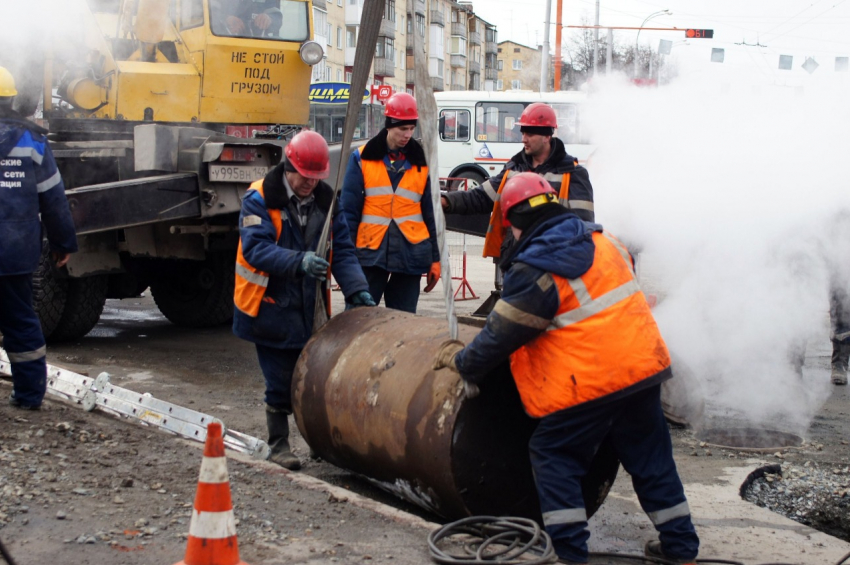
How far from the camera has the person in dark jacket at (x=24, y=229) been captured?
515 cm

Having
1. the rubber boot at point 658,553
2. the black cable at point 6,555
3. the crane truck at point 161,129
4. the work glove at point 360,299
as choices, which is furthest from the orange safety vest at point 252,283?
the crane truck at point 161,129

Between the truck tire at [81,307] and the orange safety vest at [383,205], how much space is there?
10.5ft

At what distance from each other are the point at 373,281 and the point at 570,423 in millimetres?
2362

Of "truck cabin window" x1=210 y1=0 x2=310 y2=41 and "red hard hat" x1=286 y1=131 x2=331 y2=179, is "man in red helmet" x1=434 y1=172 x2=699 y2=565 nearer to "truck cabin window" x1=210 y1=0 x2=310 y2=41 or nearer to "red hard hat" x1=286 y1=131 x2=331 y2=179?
"red hard hat" x1=286 y1=131 x2=331 y2=179

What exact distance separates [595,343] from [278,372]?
195 centimetres

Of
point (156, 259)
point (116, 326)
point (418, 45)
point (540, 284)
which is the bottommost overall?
point (116, 326)

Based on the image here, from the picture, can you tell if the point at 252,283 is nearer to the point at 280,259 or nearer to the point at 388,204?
the point at 280,259

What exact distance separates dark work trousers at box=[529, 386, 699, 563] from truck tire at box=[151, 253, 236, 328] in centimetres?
541

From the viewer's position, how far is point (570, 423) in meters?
3.67

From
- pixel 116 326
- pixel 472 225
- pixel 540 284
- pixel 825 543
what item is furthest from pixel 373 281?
pixel 116 326

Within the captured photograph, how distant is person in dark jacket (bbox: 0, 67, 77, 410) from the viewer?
16.9ft

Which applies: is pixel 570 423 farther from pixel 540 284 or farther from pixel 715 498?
pixel 715 498

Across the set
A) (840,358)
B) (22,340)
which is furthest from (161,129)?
(840,358)

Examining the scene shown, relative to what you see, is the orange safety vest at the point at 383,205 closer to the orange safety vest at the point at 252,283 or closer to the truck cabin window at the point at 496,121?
the orange safety vest at the point at 252,283
